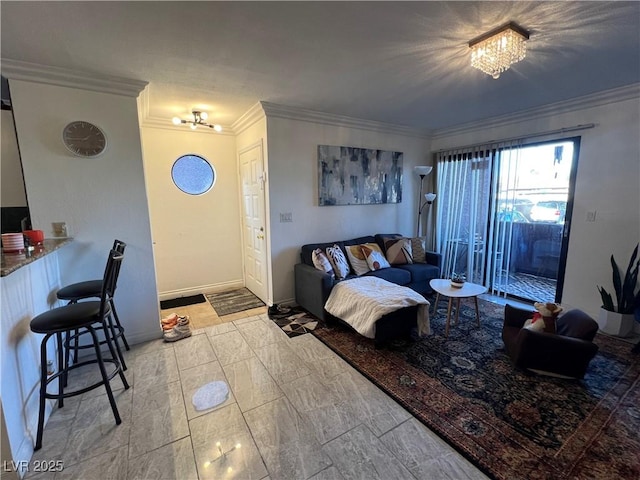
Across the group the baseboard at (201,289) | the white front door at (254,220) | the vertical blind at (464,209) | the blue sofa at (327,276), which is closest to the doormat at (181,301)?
the baseboard at (201,289)

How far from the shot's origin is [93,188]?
252cm

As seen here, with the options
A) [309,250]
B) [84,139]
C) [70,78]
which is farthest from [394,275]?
[70,78]

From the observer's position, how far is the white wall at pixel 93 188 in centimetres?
231

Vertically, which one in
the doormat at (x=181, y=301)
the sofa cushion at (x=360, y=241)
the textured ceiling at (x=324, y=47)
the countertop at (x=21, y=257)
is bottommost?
the doormat at (x=181, y=301)

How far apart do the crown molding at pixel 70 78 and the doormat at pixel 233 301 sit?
252cm

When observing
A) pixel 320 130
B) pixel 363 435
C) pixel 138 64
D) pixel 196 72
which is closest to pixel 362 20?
pixel 196 72

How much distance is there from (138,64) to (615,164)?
4613mm

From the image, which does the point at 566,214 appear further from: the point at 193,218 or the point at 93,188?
the point at 93,188

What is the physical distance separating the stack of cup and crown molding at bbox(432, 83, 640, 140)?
16.4 ft

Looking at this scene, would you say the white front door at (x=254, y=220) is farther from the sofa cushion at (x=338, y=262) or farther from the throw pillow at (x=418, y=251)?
the throw pillow at (x=418, y=251)

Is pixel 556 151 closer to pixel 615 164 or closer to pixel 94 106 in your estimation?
pixel 615 164

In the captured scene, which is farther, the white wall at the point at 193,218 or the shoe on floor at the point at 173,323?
the white wall at the point at 193,218

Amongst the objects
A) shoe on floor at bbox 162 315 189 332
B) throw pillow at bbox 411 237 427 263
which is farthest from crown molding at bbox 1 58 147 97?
throw pillow at bbox 411 237 427 263

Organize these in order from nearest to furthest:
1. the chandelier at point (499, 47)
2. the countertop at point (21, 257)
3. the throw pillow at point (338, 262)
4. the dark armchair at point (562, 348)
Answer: the countertop at point (21, 257)
the chandelier at point (499, 47)
the dark armchair at point (562, 348)
the throw pillow at point (338, 262)
